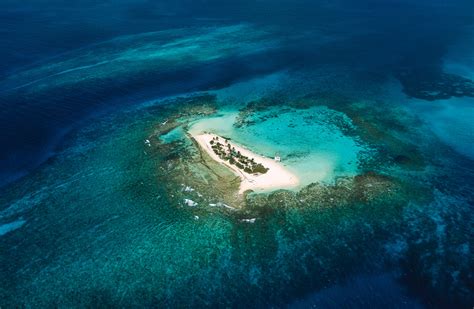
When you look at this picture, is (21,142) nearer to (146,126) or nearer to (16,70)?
(146,126)

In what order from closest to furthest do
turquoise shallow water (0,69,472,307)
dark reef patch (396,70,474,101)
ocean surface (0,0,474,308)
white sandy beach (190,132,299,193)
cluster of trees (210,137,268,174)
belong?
turquoise shallow water (0,69,472,307), ocean surface (0,0,474,308), white sandy beach (190,132,299,193), cluster of trees (210,137,268,174), dark reef patch (396,70,474,101)

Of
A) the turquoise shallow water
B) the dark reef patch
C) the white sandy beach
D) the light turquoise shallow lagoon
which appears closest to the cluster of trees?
the white sandy beach

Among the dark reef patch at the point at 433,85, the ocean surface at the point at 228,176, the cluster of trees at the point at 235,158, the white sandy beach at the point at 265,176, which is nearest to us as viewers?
the ocean surface at the point at 228,176

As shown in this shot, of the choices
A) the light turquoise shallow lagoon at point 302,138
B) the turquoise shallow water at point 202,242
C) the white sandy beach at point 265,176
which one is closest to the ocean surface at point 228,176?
the turquoise shallow water at point 202,242

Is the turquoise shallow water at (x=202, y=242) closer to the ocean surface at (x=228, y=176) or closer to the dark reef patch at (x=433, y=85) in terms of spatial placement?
the ocean surface at (x=228, y=176)

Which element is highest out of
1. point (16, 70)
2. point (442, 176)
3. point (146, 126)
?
point (16, 70)

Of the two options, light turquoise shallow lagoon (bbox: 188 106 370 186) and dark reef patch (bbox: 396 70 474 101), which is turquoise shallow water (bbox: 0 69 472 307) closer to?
light turquoise shallow lagoon (bbox: 188 106 370 186)

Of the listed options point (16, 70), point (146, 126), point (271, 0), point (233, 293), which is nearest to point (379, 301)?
point (233, 293)
